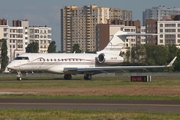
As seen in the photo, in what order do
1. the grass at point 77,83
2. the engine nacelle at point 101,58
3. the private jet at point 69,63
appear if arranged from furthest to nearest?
1. the engine nacelle at point 101,58
2. the private jet at point 69,63
3. the grass at point 77,83

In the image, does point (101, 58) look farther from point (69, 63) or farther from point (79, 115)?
point (79, 115)

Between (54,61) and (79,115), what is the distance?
46.8 metres

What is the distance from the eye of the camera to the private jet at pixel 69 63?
7569 cm

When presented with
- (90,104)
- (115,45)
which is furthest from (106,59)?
(90,104)

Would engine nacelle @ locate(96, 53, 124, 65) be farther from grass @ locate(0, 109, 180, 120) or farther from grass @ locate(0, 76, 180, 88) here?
grass @ locate(0, 109, 180, 120)

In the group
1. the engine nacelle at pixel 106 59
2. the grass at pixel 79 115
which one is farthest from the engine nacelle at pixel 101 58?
the grass at pixel 79 115

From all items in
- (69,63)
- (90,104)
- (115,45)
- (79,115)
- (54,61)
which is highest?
(115,45)

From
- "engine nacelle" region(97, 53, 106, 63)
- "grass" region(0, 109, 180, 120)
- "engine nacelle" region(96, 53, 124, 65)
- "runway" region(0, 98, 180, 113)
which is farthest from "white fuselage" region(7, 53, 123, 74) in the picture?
"grass" region(0, 109, 180, 120)

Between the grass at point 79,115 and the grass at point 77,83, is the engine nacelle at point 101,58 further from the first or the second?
the grass at point 79,115

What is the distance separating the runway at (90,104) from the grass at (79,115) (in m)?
2.16

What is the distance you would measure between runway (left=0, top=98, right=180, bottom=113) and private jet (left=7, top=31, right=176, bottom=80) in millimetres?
33603

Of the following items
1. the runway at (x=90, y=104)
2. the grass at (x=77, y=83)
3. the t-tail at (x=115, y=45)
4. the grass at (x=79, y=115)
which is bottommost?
the grass at (x=77, y=83)

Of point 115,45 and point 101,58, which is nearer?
point 101,58

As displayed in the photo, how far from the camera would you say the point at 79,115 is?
102 feet
